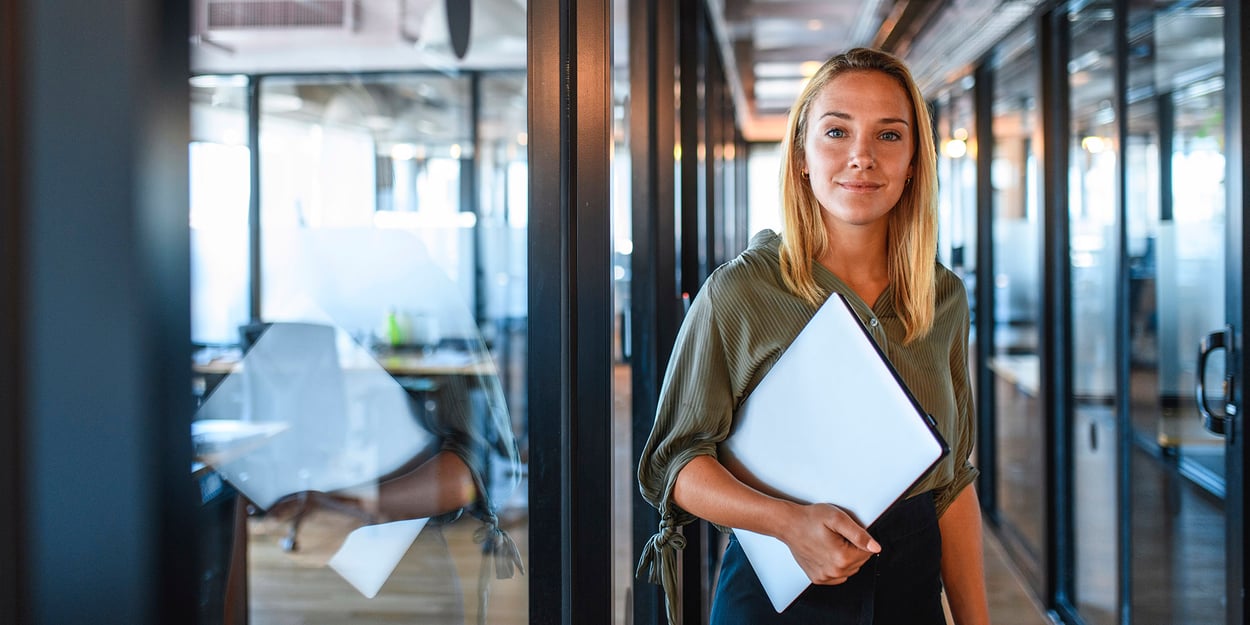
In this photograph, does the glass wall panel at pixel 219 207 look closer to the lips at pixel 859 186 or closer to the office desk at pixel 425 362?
the office desk at pixel 425 362

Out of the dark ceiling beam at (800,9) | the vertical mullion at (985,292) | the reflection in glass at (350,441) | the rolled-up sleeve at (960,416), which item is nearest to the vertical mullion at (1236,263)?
the rolled-up sleeve at (960,416)

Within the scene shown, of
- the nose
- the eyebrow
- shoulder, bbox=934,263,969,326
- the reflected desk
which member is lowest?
the reflected desk

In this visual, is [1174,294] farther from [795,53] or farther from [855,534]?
[795,53]

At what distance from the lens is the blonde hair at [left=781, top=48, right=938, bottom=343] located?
131 centimetres

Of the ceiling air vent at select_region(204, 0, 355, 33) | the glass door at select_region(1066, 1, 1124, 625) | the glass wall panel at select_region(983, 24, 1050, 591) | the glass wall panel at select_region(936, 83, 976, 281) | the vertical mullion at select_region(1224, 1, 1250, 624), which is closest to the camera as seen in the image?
the ceiling air vent at select_region(204, 0, 355, 33)

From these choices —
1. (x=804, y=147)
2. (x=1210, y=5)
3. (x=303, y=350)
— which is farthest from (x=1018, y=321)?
(x=303, y=350)

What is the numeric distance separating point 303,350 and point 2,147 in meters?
0.64

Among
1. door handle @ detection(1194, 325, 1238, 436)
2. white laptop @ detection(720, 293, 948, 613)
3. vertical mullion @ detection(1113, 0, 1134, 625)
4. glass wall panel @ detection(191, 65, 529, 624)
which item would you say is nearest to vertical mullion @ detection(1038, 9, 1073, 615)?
vertical mullion @ detection(1113, 0, 1134, 625)

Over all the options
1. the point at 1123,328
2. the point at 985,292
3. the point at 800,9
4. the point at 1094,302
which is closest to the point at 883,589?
the point at 1123,328

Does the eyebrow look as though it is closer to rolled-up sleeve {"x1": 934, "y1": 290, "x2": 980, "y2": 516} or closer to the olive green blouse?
the olive green blouse

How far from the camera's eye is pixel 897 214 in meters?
1.38

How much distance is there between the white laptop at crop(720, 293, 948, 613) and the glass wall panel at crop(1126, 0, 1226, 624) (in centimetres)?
199

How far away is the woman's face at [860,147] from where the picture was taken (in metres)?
1.28

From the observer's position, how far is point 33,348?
1.89ft
